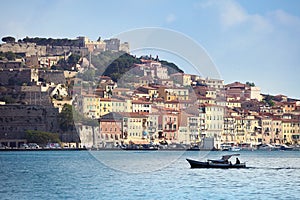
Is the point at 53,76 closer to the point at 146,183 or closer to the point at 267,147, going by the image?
the point at 267,147

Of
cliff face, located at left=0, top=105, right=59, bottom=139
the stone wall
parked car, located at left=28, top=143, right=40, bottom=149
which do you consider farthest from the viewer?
the stone wall

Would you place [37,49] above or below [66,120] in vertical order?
above

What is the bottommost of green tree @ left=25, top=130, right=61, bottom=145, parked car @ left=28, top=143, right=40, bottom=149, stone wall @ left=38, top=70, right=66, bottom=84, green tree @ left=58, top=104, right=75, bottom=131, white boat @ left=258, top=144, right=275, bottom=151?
parked car @ left=28, top=143, right=40, bottom=149

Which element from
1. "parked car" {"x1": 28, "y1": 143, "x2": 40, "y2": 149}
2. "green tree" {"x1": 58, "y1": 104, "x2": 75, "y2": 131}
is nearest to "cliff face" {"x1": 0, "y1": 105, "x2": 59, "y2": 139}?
"green tree" {"x1": 58, "y1": 104, "x2": 75, "y2": 131}

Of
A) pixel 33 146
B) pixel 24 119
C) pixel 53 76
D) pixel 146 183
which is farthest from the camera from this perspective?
pixel 53 76

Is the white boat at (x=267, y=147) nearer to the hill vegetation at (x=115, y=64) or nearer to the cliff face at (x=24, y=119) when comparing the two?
the hill vegetation at (x=115, y=64)

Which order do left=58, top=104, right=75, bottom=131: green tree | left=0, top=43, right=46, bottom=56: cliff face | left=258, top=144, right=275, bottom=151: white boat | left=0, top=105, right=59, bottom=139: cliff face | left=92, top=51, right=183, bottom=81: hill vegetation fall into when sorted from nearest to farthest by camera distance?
left=58, top=104, right=75, bottom=131: green tree
left=0, top=105, right=59, bottom=139: cliff face
left=92, top=51, right=183, bottom=81: hill vegetation
left=258, top=144, right=275, bottom=151: white boat
left=0, top=43, right=46, bottom=56: cliff face

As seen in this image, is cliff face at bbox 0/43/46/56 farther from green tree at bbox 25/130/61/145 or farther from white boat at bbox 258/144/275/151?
white boat at bbox 258/144/275/151

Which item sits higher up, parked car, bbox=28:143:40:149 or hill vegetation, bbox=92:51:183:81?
hill vegetation, bbox=92:51:183:81

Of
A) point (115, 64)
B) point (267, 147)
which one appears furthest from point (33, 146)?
point (267, 147)

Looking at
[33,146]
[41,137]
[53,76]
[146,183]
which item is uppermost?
[53,76]

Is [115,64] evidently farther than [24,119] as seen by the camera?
Yes

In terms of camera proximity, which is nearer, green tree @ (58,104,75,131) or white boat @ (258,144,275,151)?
green tree @ (58,104,75,131)

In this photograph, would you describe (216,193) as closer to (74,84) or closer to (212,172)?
(212,172)
